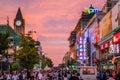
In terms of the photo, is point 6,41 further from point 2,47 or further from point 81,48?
point 81,48

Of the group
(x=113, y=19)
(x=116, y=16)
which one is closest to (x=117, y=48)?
(x=116, y=16)

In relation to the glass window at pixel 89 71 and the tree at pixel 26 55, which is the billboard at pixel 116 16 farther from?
the tree at pixel 26 55

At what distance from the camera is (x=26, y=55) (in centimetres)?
10700

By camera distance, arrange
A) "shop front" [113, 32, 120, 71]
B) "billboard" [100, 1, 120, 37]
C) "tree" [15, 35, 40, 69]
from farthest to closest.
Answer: "tree" [15, 35, 40, 69] → "billboard" [100, 1, 120, 37] → "shop front" [113, 32, 120, 71]

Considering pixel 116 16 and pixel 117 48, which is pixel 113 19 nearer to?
pixel 116 16

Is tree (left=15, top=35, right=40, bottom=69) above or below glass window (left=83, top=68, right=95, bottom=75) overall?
above

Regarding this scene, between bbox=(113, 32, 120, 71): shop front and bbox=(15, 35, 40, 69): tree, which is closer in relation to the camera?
bbox=(113, 32, 120, 71): shop front

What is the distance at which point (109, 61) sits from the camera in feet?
287

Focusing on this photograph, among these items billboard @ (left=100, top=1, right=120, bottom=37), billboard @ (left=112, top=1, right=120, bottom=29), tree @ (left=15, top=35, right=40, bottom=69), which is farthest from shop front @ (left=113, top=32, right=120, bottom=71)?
tree @ (left=15, top=35, right=40, bottom=69)

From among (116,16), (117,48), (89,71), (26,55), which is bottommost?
(89,71)

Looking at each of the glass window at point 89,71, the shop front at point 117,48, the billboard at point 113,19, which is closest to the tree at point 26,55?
the billboard at point 113,19

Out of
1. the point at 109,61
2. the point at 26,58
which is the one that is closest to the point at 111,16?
the point at 109,61

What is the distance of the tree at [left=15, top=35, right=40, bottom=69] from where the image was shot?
10575 cm

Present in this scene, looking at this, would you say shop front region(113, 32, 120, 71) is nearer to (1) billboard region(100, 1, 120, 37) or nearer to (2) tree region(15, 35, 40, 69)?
(1) billboard region(100, 1, 120, 37)
